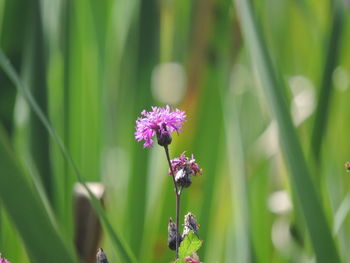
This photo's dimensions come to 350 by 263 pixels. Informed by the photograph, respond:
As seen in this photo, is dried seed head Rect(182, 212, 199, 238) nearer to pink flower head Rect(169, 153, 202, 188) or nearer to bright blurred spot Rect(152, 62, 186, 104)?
pink flower head Rect(169, 153, 202, 188)

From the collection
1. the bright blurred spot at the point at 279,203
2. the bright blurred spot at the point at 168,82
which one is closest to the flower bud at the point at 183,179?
the bright blurred spot at the point at 279,203

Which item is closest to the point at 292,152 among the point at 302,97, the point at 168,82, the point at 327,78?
the point at 327,78

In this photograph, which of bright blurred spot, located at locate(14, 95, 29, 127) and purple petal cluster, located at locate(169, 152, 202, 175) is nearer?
purple petal cluster, located at locate(169, 152, 202, 175)

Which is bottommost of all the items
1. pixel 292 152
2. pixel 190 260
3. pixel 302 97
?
pixel 190 260

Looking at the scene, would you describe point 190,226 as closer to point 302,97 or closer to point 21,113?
point 21,113

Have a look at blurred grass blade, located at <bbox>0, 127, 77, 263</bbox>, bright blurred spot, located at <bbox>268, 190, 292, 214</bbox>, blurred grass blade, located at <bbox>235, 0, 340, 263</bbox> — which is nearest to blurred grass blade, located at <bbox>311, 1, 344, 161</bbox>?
bright blurred spot, located at <bbox>268, 190, 292, 214</bbox>
